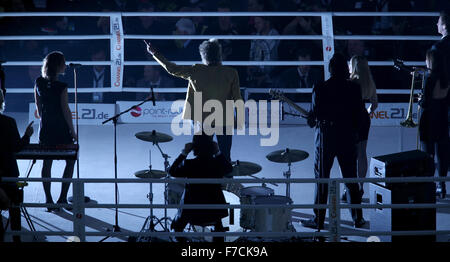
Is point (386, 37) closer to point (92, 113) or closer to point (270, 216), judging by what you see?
point (92, 113)

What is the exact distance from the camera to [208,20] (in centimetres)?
1216

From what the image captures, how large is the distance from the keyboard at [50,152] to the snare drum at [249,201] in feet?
5.11

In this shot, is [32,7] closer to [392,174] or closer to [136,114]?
[136,114]

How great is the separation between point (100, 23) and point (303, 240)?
7006 millimetres

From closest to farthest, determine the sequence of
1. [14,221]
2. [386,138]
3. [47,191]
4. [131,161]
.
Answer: [14,221], [47,191], [131,161], [386,138]

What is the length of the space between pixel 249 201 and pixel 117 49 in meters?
5.34

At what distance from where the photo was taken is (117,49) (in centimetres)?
1152

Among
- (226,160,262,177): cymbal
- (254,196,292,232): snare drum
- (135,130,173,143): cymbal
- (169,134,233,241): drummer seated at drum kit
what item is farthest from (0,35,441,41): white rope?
(169,134,233,241): drummer seated at drum kit

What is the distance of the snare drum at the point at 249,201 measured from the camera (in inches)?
268

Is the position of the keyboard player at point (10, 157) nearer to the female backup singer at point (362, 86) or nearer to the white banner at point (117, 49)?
the female backup singer at point (362, 86)

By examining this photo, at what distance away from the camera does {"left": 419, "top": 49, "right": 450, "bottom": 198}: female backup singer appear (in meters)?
8.11

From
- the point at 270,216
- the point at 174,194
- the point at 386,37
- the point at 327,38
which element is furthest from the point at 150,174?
the point at 386,37

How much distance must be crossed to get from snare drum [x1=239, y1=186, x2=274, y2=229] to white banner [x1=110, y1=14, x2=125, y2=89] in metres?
5.04
